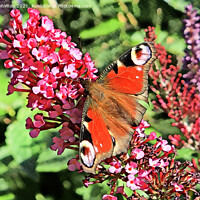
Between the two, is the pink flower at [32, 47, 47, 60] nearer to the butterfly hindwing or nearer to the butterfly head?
the butterfly hindwing

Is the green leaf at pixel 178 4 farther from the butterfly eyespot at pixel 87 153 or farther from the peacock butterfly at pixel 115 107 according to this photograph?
the butterfly eyespot at pixel 87 153

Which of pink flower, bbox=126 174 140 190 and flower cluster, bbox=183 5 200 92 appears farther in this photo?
flower cluster, bbox=183 5 200 92

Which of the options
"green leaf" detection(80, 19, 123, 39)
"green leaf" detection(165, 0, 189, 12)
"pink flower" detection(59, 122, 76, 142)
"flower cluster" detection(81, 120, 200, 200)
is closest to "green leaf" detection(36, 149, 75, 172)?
"flower cluster" detection(81, 120, 200, 200)

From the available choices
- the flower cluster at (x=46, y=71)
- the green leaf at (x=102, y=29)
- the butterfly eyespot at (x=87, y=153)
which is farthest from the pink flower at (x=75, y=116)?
the green leaf at (x=102, y=29)

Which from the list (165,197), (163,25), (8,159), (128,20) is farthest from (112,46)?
(165,197)

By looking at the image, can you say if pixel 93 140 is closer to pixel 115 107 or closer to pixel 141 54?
pixel 115 107

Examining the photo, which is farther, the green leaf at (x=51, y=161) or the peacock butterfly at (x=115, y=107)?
the green leaf at (x=51, y=161)
